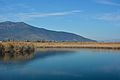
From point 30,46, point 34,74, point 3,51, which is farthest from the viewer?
point 30,46

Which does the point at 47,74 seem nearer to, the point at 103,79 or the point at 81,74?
the point at 81,74

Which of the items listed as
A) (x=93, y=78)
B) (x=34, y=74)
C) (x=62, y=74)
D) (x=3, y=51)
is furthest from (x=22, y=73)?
(x=3, y=51)

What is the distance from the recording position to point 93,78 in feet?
94.3

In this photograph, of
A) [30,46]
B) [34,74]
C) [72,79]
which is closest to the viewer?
[72,79]

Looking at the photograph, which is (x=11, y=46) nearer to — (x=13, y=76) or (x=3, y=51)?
(x=3, y=51)

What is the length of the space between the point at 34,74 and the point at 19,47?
32.4 metres

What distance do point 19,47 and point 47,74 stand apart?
32307 millimetres

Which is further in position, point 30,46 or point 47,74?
point 30,46

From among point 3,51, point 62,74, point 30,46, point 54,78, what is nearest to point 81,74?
point 62,74

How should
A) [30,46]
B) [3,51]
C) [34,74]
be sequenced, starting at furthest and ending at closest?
[30,46], [3,51], [34,74]

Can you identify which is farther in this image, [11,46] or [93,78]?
[11,46]

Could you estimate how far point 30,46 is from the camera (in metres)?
71.6

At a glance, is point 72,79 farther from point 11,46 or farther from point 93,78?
point 11,46

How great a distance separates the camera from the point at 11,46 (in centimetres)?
6044
